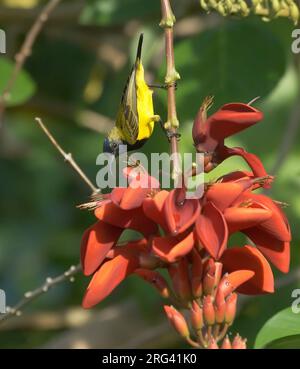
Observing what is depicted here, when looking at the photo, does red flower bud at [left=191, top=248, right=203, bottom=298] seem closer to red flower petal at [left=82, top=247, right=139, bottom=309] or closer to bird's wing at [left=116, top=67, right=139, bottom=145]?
red flower petal at [left=82, top=247, right=139, bottom=309]

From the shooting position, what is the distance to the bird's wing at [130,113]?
6.59 ft

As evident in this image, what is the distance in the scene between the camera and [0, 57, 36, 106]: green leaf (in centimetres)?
256

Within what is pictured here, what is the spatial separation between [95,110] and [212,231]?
6.96 feet

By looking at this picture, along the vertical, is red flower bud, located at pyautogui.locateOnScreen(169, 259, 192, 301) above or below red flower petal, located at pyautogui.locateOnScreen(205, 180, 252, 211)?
below

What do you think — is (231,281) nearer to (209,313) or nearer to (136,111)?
(209,313)

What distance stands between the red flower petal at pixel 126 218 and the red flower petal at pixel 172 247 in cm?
6

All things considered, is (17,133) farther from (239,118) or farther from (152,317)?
(239,118)

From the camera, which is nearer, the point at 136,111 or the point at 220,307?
the point at 220,307

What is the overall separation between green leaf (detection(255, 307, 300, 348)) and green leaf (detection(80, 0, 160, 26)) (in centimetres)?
114

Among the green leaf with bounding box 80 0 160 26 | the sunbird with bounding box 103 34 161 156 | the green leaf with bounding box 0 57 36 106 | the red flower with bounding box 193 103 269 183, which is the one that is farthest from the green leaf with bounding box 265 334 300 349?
the green leaf with bounding box 80 0 160 26

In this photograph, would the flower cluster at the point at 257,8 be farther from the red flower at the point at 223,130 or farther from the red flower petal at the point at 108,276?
the red flower petal at the point at 108,276

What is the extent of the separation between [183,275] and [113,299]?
2.04m

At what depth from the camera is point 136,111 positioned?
2.05 m

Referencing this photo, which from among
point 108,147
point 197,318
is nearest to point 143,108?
point 108,147
